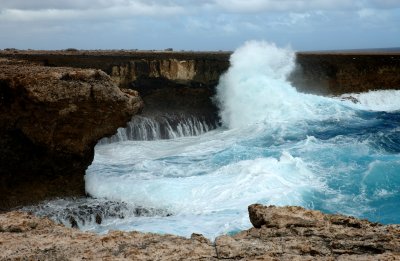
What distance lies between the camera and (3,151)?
7.70m

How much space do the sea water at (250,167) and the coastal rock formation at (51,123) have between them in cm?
68

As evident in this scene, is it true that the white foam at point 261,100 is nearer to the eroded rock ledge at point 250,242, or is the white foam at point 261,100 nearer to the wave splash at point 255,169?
the wave splash at point 255,169

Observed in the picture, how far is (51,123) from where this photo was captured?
7.67 meters

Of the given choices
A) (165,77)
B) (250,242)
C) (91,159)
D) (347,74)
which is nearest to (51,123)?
(91,159)

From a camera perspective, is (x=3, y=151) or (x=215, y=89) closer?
(x=3, y=151)

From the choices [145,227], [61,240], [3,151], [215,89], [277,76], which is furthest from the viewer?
[277,76]

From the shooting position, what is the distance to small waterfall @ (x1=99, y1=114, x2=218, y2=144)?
50.2 feet

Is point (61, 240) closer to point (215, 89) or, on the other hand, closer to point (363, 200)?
point (363, 200)

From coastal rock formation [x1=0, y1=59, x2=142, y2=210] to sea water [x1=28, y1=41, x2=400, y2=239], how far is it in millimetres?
677

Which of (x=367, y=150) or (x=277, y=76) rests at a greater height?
(x=277, y=76)

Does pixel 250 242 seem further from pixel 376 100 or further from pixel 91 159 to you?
pixel 376 100

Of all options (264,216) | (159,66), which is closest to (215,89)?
(159,66)

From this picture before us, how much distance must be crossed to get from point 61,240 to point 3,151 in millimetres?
5358

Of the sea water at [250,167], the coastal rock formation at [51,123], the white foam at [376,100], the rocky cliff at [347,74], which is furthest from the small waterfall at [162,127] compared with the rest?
the white foam at [376,100]
